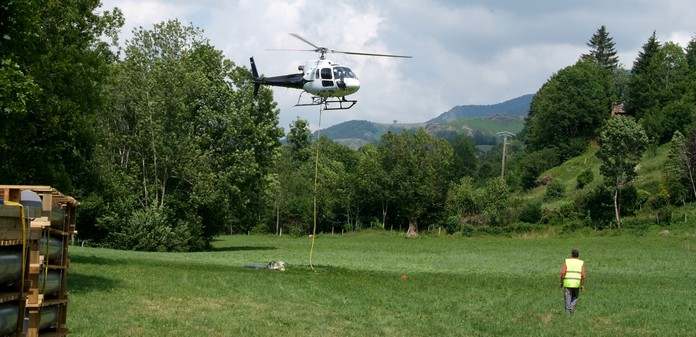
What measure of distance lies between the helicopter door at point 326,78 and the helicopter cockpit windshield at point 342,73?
275 millimetres

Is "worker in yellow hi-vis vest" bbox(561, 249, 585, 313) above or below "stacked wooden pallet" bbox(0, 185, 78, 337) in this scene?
below

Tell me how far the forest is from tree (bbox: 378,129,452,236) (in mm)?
200

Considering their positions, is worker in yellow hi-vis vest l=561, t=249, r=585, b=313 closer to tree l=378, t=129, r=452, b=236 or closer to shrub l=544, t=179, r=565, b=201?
tree l=378, t=129, r=452, b=236

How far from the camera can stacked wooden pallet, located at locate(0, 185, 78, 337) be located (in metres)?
8.85

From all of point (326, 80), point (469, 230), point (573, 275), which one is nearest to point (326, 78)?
point (326, 80)

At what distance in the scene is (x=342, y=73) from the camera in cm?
3488

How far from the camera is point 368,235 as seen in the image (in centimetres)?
9631

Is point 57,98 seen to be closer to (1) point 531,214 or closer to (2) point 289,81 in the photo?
(2) point 289,81

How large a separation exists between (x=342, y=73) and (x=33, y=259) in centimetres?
2578

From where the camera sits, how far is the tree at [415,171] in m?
96.5

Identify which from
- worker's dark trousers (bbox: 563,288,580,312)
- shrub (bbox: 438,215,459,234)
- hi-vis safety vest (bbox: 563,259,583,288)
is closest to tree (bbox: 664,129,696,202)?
shrub (bbox: 438,215,459,234)

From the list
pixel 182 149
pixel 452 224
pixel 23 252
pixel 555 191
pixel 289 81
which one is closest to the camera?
pixel 23 252

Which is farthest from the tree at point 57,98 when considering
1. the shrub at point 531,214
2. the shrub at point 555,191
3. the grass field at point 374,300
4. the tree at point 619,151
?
the shrub at point 555,191

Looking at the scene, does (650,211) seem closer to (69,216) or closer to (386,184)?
(386,184)
